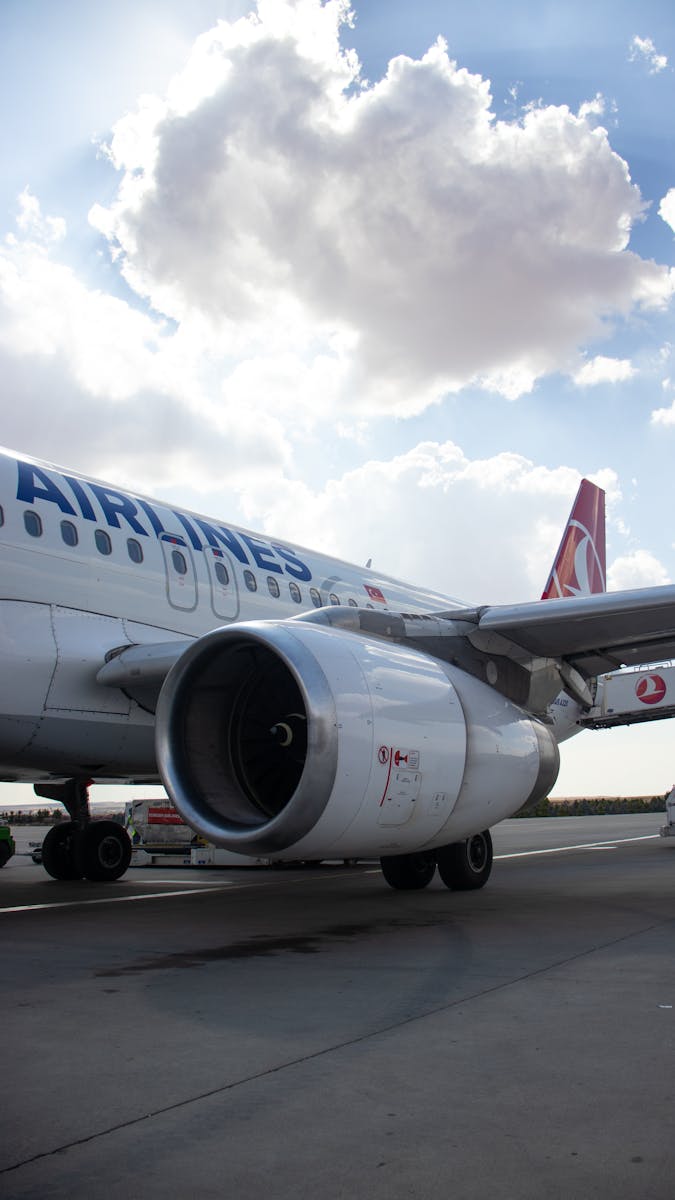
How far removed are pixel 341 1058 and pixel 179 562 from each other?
6.76m

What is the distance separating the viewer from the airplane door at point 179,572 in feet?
31.2

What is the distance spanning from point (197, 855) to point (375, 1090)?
12969 millimetres

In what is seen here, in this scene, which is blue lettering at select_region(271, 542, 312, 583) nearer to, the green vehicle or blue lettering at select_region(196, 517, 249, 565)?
blue lettering at select_region(196, 517, 249, 565)

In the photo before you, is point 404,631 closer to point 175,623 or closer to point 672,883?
point 175,623

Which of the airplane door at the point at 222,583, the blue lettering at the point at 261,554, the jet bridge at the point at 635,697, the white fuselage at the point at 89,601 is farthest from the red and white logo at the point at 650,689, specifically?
the airplane door at the point at 222,583

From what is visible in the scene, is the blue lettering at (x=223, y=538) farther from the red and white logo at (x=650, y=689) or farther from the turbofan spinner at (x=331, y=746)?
the red and white logo at (x=650, y=689)

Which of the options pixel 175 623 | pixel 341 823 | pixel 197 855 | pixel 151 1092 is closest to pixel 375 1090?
pixel 151 1092

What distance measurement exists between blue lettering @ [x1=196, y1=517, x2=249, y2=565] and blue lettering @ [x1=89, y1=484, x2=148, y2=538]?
94 centimetres

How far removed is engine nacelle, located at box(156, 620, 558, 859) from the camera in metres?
5.96

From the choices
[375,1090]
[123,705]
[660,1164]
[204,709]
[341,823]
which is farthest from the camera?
[123,705]

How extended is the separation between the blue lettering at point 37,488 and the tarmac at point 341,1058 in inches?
137

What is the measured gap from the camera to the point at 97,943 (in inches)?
243

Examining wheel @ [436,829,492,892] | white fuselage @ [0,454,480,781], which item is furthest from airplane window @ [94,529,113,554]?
wheel @ [436,829,492,892]

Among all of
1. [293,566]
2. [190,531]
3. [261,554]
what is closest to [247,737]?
[190,531]
